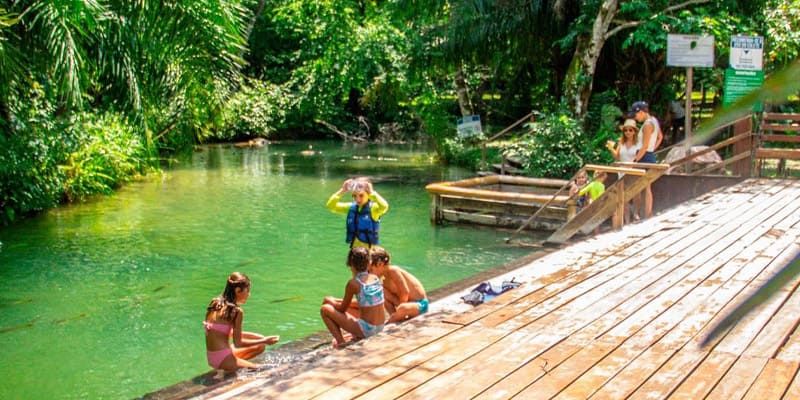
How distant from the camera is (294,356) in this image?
6262 mm

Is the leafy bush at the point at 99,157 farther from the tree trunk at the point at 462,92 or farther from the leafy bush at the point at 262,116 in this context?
the leafy bush at the point at 262,116

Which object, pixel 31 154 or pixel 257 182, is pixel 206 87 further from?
pixel 257 182

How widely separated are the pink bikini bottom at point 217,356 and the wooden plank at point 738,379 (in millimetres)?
3196

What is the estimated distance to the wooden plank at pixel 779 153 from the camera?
46.0 feet

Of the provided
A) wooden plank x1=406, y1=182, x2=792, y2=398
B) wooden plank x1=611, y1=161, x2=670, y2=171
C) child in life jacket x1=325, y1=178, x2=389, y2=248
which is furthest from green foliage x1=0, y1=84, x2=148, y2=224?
wooden plank x1=406, y1=182, x2=792, y2=398

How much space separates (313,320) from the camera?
9.38 meters

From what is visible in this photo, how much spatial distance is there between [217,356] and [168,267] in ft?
21.1

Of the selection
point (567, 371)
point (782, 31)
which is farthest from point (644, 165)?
point (782, 31)

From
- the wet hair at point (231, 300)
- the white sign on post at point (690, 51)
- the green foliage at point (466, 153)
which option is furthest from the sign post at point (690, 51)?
the wet hair at point (231, 300)

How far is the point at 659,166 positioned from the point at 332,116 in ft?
88.8

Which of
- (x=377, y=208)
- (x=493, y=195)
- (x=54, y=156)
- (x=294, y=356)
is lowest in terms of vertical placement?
(x=294, y=356)

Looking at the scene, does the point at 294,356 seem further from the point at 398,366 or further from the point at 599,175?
the point at 599,175

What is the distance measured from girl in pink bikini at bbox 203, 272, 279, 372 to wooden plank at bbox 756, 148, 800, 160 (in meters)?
10.6

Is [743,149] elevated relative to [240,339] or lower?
elevated
